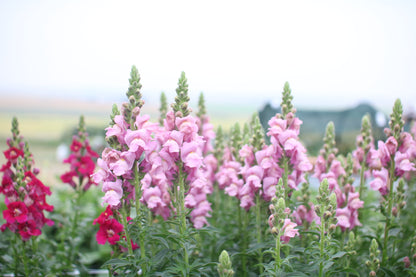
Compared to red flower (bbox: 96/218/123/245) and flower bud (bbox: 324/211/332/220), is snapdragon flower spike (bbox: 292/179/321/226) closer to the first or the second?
flower bud (bbox: 324/211/332/220)

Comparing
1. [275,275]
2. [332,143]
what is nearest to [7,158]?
[275,275]

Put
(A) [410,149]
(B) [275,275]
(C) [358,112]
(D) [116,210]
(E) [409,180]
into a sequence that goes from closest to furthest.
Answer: (B) [275,275] → (D) [116,210] → (A) [410,149] → (E) [409,180] → (C) [358,112]

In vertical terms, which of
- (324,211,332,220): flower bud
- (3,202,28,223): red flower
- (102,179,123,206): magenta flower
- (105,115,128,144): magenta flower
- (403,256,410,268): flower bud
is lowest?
(403,256,410,268): flower bud

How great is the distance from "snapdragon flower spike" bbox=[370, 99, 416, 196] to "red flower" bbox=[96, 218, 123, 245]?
1758 millimetres

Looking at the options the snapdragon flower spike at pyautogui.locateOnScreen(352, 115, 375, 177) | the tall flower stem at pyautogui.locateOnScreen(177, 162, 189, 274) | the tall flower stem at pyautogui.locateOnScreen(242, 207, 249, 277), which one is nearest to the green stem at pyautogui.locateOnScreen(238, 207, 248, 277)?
the tall flower stem at pyautogui.locateOnScreen(242, 207, 249, 277)

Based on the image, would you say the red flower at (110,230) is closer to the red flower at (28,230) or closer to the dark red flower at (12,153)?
the red flower at (28,230)

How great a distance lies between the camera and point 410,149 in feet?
8.99

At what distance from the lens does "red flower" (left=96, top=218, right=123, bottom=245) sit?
250 cm

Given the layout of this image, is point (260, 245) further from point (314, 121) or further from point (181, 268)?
point (314, 121)

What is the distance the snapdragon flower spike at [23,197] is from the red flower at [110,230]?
604 millimetres

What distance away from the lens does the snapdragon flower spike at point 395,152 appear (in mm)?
2709

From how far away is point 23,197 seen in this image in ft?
9.18

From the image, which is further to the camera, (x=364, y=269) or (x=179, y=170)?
(x=364, y=269)

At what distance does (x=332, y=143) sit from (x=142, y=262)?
1692mm
